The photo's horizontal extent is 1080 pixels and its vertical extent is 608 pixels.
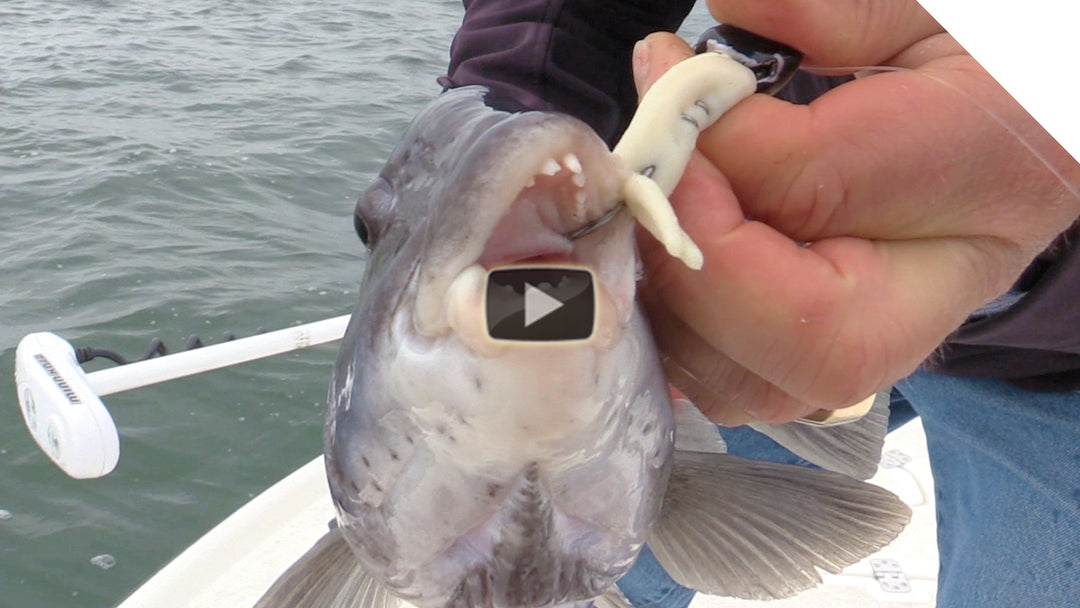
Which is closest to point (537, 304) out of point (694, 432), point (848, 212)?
point (848, 212)

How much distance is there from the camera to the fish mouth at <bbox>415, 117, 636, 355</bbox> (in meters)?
0.98

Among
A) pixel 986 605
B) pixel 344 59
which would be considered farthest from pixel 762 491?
pixel 344 59

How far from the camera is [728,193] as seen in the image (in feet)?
3.70

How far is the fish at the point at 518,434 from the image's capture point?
Result: 102 centimetres

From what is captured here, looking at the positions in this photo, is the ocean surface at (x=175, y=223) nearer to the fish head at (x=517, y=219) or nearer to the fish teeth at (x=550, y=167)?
the fish head at (x=517, y=219)

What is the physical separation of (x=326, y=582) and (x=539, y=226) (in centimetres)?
101

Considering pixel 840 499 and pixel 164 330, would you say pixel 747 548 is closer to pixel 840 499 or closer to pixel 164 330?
pixel 840 499

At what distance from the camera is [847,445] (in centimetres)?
190

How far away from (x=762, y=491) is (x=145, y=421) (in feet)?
18.3

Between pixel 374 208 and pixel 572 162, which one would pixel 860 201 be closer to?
pixel 572 162

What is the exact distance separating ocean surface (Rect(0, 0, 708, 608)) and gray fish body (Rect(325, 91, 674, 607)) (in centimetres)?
423

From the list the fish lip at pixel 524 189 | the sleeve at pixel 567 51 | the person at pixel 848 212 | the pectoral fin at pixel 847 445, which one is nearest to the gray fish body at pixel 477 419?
the fish lip at pixel 524 189
